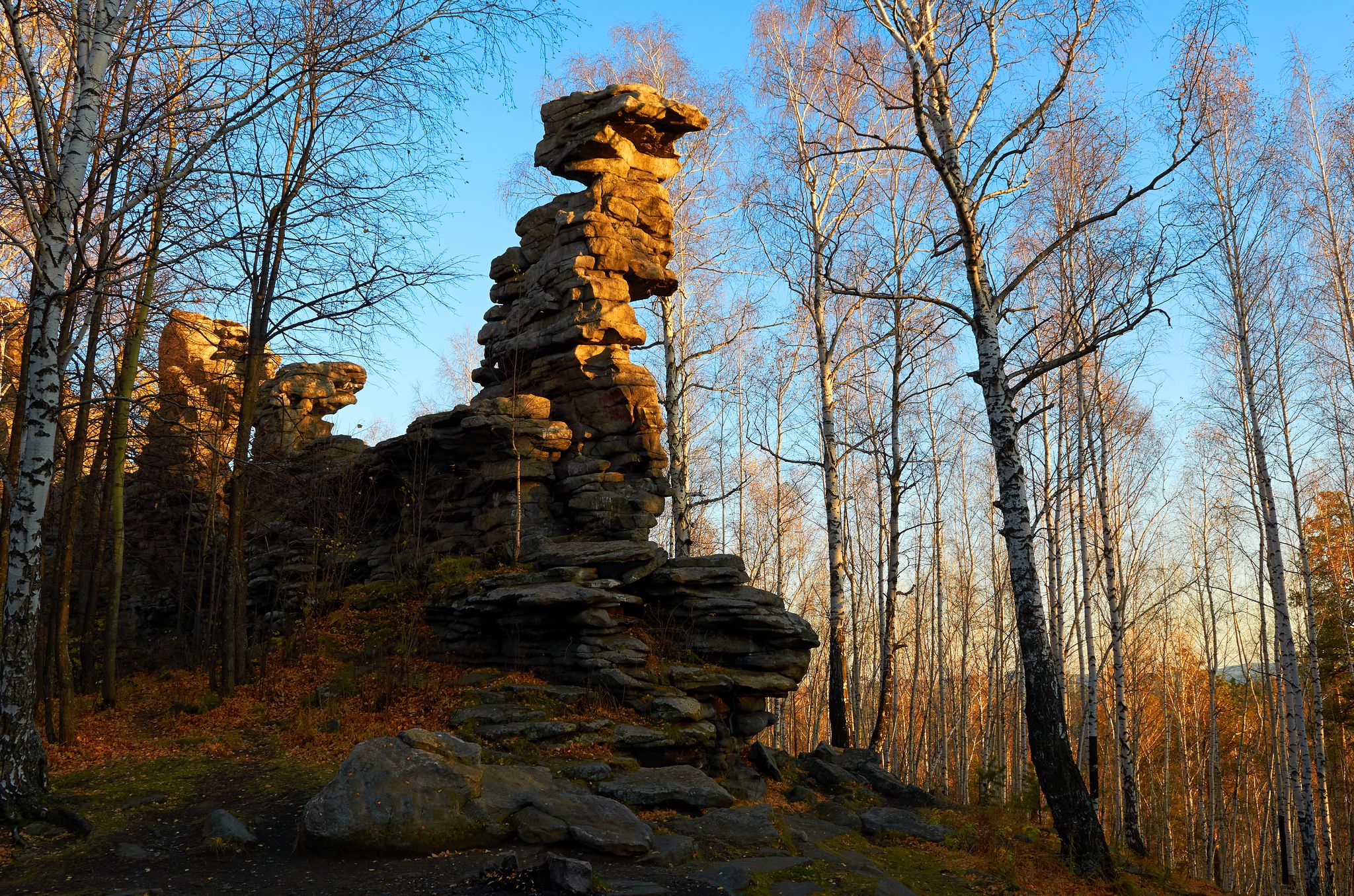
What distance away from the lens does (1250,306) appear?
1638 centimetres

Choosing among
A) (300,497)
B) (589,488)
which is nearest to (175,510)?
(300,497)

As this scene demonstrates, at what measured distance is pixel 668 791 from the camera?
8.98 meters

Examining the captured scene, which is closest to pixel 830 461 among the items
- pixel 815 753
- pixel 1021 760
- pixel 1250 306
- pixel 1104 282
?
pixel 815 753

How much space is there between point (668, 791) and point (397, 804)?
130 inches

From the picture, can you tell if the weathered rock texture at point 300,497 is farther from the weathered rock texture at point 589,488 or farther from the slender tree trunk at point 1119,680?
the slender tree trunk at point 1119,680

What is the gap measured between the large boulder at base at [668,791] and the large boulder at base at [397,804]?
2.04 meters

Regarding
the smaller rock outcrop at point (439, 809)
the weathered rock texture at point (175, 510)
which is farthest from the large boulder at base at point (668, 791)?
the weathered rock texture at point (175, 510)

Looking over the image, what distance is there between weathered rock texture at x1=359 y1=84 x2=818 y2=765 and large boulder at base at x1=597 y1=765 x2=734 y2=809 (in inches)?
46.6

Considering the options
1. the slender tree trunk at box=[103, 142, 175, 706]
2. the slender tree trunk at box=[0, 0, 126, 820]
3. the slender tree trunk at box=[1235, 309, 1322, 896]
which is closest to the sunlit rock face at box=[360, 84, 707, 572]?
the slender tree trunk at box=[103, 142, 175, 706]

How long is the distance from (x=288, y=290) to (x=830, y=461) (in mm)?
9962

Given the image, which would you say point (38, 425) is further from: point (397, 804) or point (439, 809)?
point (439, 809)

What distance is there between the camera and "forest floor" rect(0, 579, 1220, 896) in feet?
20.0

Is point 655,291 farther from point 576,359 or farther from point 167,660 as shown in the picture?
point 167,660

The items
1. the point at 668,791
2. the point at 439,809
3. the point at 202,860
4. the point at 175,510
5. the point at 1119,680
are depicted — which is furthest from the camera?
the point at 175,510
